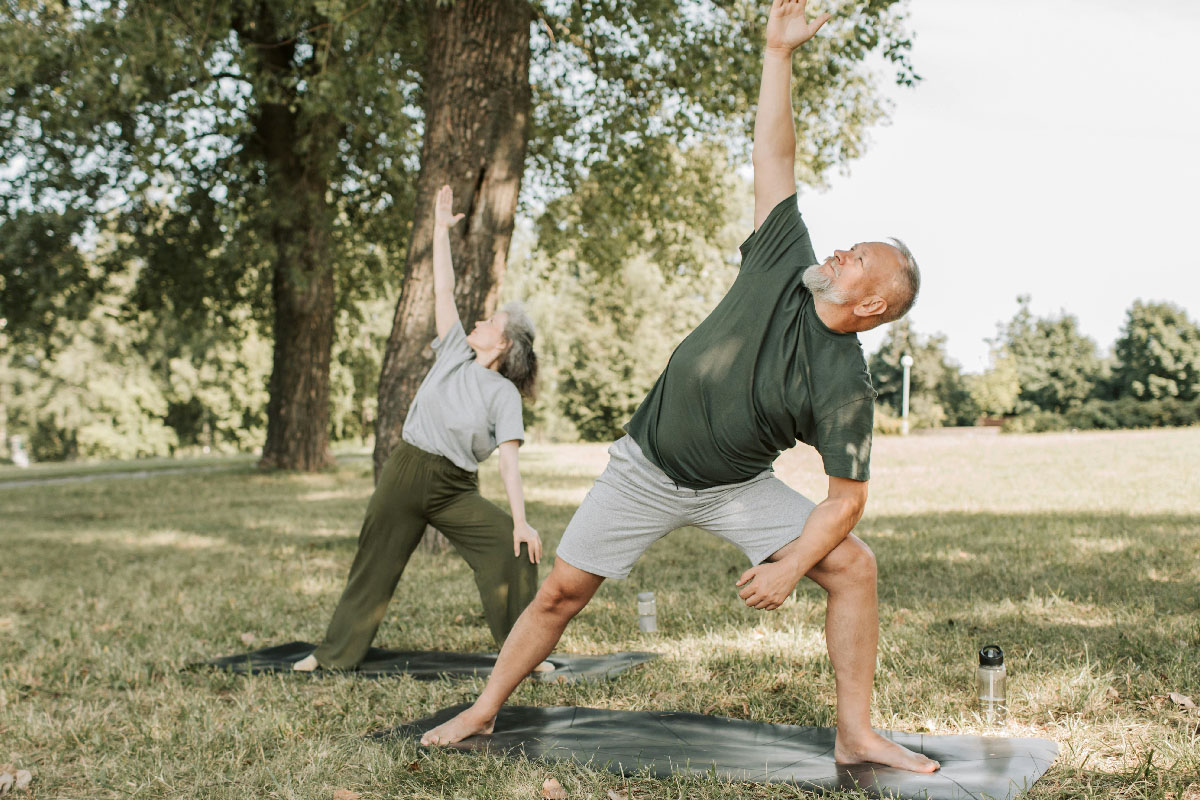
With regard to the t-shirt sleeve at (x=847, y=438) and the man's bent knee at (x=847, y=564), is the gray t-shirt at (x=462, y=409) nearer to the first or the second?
the man's bent knee at (x=847, y=564)

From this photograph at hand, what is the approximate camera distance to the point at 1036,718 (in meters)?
3.88

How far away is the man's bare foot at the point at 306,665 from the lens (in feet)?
16.9

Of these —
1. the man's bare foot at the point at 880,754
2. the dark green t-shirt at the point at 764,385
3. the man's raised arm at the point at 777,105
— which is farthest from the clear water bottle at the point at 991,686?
the man's raised arm at the point at 777,105

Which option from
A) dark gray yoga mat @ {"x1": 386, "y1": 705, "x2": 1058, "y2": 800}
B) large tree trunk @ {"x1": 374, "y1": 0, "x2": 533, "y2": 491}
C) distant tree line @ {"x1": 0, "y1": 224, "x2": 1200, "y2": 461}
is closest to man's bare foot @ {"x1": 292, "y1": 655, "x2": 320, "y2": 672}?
dark gray yoga mat @ {"x1": 386, "y1": 705, "x2": 1058, "y2": 800}

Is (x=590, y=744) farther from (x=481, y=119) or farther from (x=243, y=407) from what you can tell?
(x=243, y=407)

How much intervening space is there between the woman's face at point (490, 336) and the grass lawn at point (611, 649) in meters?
1.69

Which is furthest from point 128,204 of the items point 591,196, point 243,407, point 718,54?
point 243,407

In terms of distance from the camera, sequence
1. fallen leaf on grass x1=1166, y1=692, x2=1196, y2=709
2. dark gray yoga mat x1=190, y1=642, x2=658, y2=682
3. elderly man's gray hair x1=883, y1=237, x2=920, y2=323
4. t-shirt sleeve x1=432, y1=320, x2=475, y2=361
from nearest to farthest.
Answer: elderly man's gray hair x1=883, y1=237, x2=920, y2=323 < fallen leaf on grass x1=1166, y1=692, x2=1196, y2=709 < dark gray yoga mat x1=190, y1=642, x2=658, y2=682 < t-shirt sleeve x1=432, y1=320, x2=475, y2=361

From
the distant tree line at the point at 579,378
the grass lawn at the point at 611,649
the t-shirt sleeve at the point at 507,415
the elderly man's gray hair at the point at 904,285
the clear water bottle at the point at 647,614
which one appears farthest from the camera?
the distant tree line at the point at 579,378

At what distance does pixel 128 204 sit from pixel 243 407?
33.3 meters

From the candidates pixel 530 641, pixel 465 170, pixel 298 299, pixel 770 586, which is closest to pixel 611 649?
pixel 530 641

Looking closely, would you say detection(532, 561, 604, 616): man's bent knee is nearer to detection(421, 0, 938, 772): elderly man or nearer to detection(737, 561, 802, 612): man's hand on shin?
detection(421, 0, 938, 772): elderly man

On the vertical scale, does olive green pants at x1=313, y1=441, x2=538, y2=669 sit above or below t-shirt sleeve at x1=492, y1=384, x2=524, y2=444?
below

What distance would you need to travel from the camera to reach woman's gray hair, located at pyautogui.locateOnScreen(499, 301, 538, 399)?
16.1 ft
